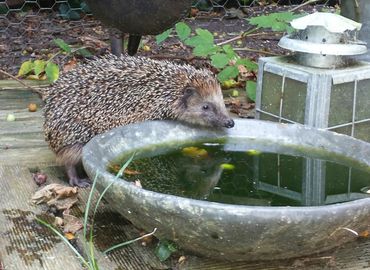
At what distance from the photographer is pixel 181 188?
2.12 meters

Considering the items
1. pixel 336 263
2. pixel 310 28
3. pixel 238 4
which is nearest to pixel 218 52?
pixel 310 28

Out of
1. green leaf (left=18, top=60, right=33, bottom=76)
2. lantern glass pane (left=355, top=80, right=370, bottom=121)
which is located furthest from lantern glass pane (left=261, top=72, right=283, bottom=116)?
green leaf (left=18, top=60, right=33, bottom=76)

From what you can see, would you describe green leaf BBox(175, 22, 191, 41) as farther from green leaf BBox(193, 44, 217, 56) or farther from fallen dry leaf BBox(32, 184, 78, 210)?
fallen dry leaf BBox(32, 184, 78, 210)

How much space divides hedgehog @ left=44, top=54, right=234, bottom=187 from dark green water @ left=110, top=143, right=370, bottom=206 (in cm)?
28

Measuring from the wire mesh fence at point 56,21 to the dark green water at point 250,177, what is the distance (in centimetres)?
246

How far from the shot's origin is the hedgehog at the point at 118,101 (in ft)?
8.73

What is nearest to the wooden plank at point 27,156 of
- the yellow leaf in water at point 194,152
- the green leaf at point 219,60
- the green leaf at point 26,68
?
the yellow leaf in water at point 194,152

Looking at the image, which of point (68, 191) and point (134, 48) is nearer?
point (68, 191)

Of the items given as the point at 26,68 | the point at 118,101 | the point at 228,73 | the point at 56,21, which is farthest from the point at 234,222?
the point at 56,21

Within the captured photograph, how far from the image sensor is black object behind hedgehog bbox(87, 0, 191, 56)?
10.8ft

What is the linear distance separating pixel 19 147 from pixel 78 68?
1.45 feet

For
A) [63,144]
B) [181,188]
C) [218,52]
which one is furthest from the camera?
[218,52]

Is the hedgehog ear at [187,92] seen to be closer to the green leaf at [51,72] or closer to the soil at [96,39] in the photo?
the soil at [96,39]

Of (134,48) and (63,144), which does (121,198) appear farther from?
(134,48)
